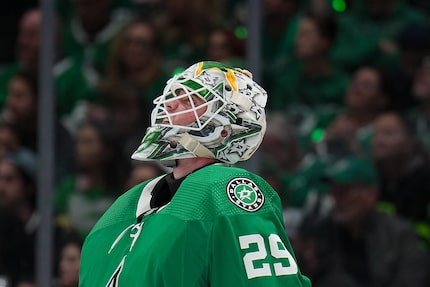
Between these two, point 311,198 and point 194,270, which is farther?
point 311,198

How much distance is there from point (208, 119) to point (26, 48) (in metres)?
4.35

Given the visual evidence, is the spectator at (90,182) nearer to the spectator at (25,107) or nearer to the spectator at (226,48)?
the spectator at (25,107)

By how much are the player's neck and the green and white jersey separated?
87 mm

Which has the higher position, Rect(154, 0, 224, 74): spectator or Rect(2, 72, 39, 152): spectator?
Rect(154, 0, 224, 74): spectator

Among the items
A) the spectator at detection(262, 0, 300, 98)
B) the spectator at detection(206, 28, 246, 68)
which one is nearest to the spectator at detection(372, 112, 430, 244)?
the spectator at detection(262, 0, 300, 98)

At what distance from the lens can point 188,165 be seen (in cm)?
261

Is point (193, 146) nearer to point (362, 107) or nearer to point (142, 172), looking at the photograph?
point (362, 107)

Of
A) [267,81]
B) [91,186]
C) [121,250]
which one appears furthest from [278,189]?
[121,250]

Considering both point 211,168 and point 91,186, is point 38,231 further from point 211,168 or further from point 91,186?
point 211,168

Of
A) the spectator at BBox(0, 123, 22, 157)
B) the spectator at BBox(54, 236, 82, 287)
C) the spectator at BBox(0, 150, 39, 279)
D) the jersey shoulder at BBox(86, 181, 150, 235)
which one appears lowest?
the spectator at BBox(54, 236, 82, 287)

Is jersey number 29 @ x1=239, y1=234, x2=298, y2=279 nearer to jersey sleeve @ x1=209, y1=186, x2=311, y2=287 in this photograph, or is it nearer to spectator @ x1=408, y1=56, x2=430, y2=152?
jersey sleeve @ x1=209, y1=186, x2=311, y2=287

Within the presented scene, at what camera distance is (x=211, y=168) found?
2484mm

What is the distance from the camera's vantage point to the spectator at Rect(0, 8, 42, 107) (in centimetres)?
666

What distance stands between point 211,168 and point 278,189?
351cm
